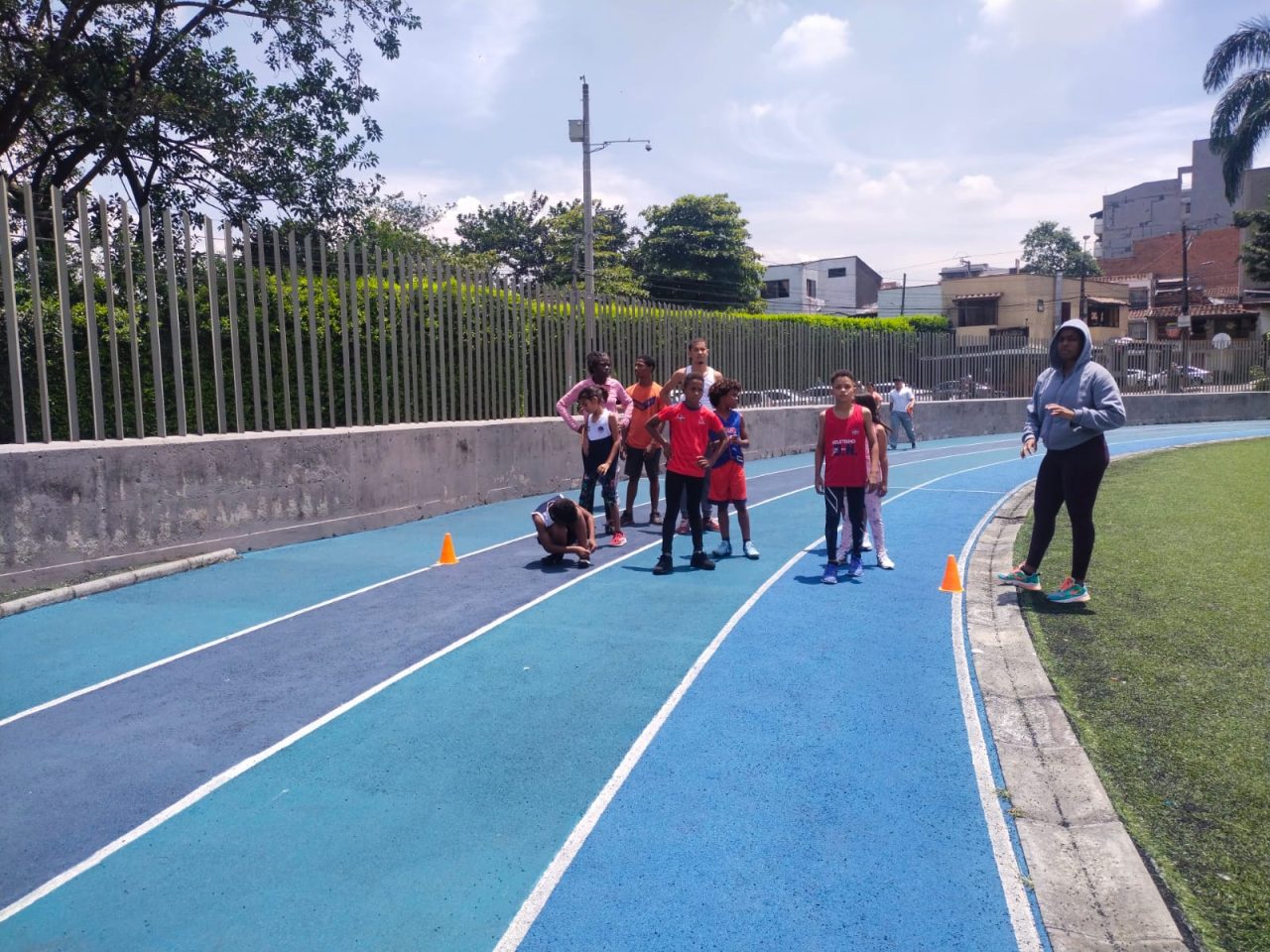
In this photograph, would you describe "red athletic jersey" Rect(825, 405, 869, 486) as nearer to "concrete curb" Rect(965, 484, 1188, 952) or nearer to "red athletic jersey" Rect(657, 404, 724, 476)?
"red athletic jersey" Rect(657, 404, 724, 476)

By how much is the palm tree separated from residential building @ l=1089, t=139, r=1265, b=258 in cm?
3593

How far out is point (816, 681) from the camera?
560cm

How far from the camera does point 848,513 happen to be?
850cm

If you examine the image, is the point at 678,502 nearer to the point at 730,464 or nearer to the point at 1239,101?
the point at 730,464

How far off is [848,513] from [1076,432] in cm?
216

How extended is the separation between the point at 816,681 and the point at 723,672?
557 mm

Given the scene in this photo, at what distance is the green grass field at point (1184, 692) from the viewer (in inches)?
132

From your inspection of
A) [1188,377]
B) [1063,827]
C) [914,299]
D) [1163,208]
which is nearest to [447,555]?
[1063,827]

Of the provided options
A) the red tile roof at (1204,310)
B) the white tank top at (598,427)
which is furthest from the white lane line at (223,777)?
the red tile roof at (1204,310)

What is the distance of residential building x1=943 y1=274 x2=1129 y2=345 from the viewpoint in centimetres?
6075

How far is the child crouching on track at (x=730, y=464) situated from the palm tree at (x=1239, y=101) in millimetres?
35631

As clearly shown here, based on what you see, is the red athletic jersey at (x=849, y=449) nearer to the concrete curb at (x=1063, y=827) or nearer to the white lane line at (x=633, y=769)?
the white lane line at (x=633, y=769)

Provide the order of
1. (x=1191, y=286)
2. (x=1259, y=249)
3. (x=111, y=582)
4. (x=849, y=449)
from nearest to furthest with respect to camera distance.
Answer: (x=111, y=582) → (x=849, y=449) → (x=1259, y=249) → (x=1191, y=286)

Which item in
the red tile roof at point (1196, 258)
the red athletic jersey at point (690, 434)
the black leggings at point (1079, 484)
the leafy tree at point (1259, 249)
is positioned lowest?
the black leggings at point (1079, 484)
